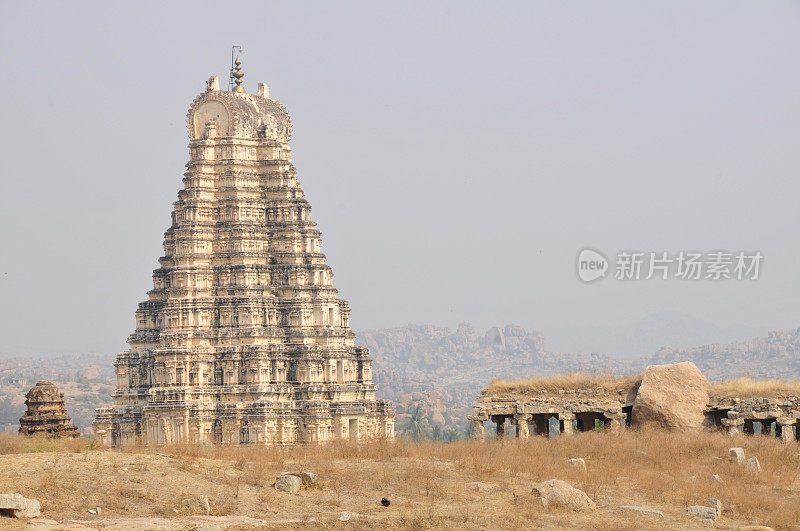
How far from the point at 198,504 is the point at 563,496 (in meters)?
8.29

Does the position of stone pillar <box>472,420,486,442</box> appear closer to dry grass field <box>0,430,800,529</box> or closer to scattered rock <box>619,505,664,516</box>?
dry grass field <box>0,430,800,529</box>

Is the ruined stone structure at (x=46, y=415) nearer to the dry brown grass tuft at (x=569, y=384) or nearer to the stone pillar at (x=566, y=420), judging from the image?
the dry brown grass tuft at (x=569, y=384)

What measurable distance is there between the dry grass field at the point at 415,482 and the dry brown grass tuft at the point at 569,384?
11.6 ft

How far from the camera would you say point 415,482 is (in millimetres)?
32812

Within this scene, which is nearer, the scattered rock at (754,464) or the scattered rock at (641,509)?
the scattered rock at (641,509)

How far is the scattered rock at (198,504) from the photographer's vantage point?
2862 centimetres

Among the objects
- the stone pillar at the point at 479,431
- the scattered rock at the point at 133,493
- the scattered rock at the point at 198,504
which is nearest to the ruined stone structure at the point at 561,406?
the stone pillar at the point at 479,431

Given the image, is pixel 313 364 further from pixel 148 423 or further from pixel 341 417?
pixel 148 423

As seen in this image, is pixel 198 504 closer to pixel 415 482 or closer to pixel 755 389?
pixel 415 482

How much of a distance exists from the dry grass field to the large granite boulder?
162 centimetres

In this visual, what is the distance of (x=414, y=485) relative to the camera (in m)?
32.6

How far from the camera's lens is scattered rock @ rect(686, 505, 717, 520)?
3070 cm

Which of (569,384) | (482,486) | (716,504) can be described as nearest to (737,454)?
(716,504)

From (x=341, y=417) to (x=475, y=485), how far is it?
122ft
